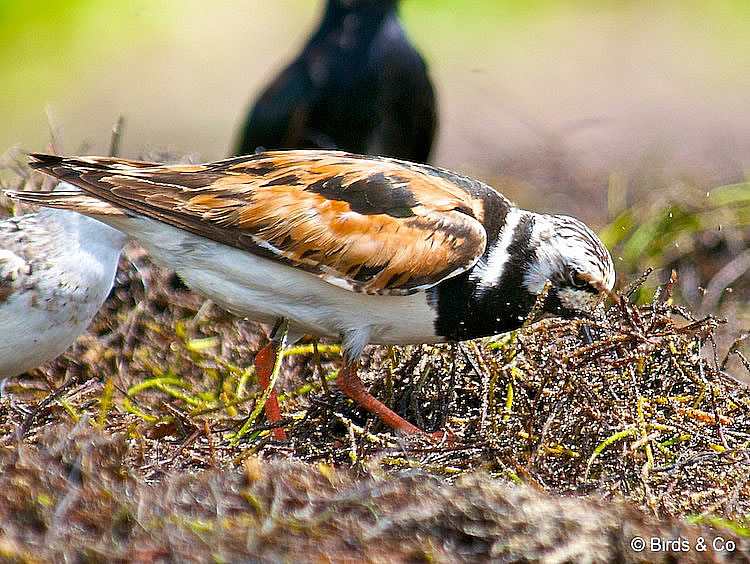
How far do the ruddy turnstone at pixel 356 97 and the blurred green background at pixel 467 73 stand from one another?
5.18ft

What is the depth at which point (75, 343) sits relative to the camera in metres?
4.18

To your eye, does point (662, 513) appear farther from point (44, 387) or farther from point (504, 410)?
point (44, 387)

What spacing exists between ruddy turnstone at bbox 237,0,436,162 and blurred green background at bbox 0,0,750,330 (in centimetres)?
158

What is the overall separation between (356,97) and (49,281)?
7.94 feet

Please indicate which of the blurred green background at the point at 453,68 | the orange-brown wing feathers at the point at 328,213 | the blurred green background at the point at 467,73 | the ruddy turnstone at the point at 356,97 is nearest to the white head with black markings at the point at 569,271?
the orange-brown wing feathers at the point at 328,213

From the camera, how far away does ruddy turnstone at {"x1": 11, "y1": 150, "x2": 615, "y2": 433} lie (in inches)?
138

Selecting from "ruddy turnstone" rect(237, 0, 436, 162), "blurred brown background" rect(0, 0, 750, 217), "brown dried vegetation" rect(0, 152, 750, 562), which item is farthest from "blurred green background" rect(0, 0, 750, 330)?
"brown dried vegetation" rect(0, 152, 750, 562)

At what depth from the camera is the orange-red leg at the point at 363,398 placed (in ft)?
11.5

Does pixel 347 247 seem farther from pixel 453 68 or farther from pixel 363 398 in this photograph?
pixel 453 68

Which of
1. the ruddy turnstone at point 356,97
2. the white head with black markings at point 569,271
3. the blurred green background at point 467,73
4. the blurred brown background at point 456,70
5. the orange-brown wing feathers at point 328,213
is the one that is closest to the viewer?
the orange-brown wing feathers at point 328,213

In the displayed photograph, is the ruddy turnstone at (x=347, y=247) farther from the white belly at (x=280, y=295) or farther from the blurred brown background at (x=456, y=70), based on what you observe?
the blurred brown background at (x=456, y=70)

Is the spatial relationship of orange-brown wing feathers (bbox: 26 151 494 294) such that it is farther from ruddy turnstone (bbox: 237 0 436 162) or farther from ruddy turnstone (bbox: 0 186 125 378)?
ruddy turnstone (bbox: 237 0 436 162)

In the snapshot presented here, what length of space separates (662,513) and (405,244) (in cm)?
117

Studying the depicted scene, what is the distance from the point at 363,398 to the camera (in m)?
3.60
